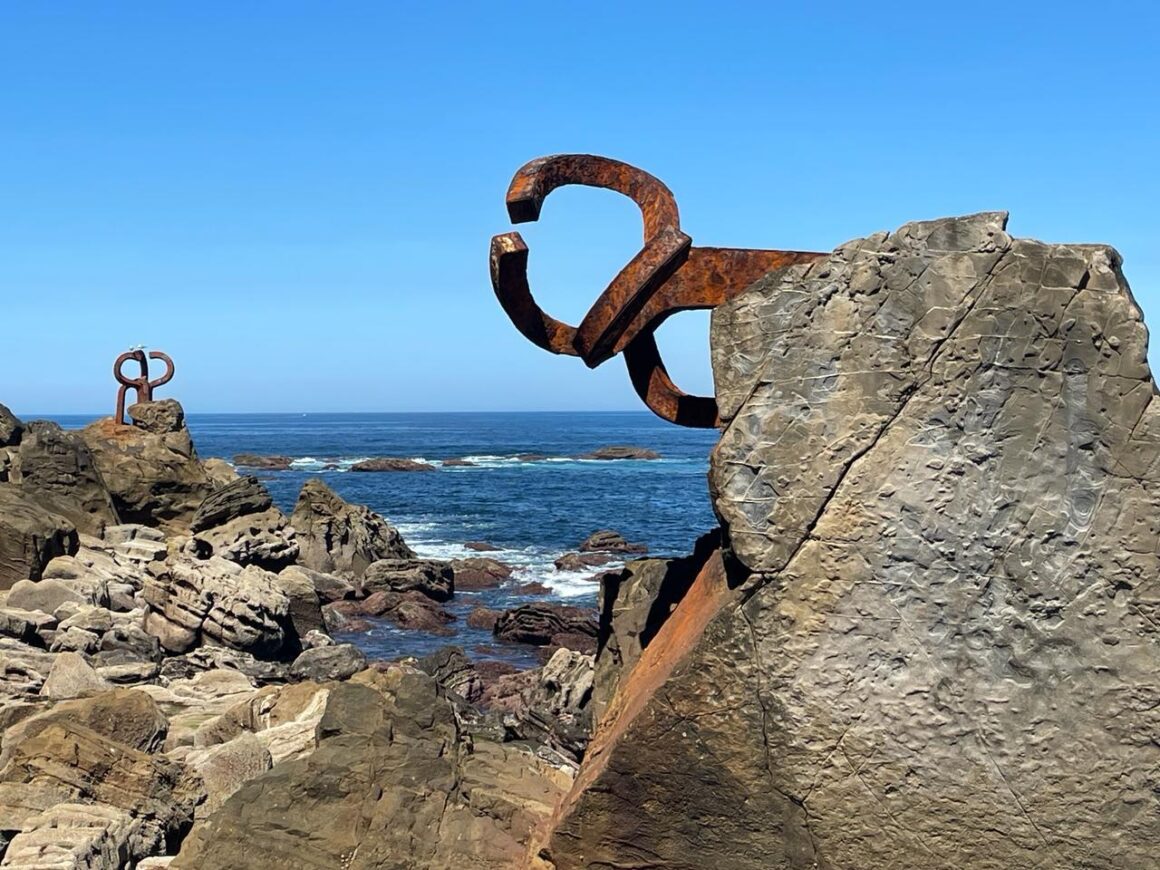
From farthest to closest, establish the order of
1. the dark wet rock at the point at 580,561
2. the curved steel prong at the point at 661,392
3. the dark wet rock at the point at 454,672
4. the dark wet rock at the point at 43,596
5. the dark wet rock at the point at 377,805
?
the dark wet rock at the point at 580,561 < the dark wet rock at the point at 454,672 < the dark wet rock at the point at 43,596 < the curved steel prong at the point at 661,392 < the dark wet rock at the point at 377,805

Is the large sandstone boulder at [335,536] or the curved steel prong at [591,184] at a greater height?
the curved steel prong at [591,184]

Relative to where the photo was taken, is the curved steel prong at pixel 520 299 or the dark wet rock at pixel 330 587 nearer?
the curved steel prong at pixel 520 299

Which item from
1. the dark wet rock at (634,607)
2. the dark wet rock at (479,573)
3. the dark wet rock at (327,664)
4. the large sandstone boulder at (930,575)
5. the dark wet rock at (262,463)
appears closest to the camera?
the large sandstone boulder at (930,575)

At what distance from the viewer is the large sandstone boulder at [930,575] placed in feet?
14.5

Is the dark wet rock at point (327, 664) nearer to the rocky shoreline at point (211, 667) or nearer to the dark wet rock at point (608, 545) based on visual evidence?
the rocky shoreline at point (211, 667)

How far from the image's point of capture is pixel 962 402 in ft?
14.7

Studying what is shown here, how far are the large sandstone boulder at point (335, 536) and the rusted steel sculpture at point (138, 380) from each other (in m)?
4.61

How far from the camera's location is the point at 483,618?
22.9 m

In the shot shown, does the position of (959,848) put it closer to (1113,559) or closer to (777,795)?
(777,795)

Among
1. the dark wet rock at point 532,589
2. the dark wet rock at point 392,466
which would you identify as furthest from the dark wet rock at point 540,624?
the dark wet rock at point 392,466

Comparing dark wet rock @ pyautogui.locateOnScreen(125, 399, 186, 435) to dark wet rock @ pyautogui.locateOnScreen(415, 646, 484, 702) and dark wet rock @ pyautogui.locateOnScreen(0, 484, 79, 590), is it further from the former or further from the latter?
dark wet rock @ pyautogui.locateOnScreen(415, 646, 484, 702)

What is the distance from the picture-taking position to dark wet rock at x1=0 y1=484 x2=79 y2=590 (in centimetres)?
1608

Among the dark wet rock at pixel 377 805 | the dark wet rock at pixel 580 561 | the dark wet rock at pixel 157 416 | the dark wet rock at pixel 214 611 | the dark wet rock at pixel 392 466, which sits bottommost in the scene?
the dark wet rock at pixel 580 561

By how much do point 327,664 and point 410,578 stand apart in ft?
31.7
